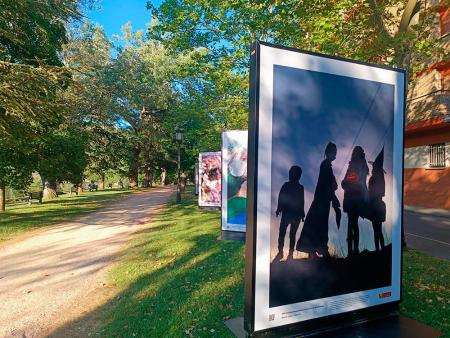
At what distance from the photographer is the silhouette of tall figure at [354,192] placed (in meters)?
3.42

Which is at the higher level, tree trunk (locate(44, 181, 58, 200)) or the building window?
the building window

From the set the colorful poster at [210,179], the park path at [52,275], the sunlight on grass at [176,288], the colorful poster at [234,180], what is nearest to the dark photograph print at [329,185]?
the sunlight on grass at [176,288]

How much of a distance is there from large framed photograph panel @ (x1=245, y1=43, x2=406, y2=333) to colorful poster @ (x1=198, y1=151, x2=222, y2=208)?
1069 cm

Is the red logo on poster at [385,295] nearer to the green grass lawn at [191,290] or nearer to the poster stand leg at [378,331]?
the poster stand leg at [378,331]

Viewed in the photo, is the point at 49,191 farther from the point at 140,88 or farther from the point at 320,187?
the point at 320,187

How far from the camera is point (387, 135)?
12.0 feet

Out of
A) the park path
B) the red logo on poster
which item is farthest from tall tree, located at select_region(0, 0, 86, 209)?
the red logo on poster

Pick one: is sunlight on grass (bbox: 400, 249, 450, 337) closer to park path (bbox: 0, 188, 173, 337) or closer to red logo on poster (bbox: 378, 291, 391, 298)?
red logo on poster (bbox: 378, 291, 391, 298)

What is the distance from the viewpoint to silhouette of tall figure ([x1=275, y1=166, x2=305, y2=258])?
303cm

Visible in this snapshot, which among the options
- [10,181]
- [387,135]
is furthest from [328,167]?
[10,181]

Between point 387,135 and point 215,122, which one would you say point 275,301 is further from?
point 215,122

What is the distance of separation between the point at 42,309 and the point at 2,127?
7.40 metres

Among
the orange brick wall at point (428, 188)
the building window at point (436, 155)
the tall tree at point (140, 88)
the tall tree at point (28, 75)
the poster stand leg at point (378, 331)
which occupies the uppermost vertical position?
the tall tree at point (140, 88)

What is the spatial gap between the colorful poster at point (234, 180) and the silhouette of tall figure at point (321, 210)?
16.9 feet
